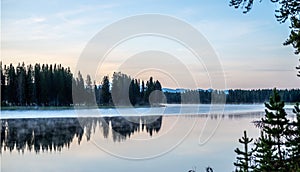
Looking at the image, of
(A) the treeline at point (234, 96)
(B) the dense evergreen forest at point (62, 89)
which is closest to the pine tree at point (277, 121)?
(B) the dense evergreen forest at point (62, 89)

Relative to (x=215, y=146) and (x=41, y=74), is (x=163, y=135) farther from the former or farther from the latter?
(x=41, y=74)

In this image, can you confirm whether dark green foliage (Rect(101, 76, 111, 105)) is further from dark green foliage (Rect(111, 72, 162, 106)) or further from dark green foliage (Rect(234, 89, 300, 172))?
dark green foliage (Rect(234, 89, 300, 172))

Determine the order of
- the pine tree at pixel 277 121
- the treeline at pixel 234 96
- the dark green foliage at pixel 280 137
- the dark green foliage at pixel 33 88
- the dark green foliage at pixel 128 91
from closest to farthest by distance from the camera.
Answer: the dark green foliage at pixel 280 137
the pine tree at pixel 277 121
the dark green foliage at pixel 33 88
the dark green foliage at pixel 128 91
the treeline at pixel 234 96

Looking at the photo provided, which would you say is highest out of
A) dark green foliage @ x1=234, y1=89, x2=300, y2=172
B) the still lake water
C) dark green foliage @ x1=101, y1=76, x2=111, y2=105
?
dark green foliage @ x1=101, y1=76, x2=111, y2=105

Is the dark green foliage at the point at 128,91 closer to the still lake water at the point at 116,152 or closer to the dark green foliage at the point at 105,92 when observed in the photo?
the dark green foliage at the point at 105,92

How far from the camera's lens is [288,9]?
4664 mm

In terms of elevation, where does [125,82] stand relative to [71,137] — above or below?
above

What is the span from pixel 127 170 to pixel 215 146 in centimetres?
591

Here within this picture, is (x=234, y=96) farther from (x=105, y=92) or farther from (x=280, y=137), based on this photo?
(x=280, y=137)

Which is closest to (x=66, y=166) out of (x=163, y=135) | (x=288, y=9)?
(x=163, y=135)

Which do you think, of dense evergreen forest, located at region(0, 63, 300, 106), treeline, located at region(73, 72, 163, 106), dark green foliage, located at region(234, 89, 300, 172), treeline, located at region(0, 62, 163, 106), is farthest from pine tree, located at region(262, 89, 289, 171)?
treeline, located at region(73, 72, 163, 106)

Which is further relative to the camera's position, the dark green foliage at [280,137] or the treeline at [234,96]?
the treeline at [234,96]

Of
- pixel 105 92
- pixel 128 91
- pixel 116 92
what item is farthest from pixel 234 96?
pixel 105 92

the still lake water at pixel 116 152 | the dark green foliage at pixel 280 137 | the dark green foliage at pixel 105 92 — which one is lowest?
the still lake water at pixel 116 152
